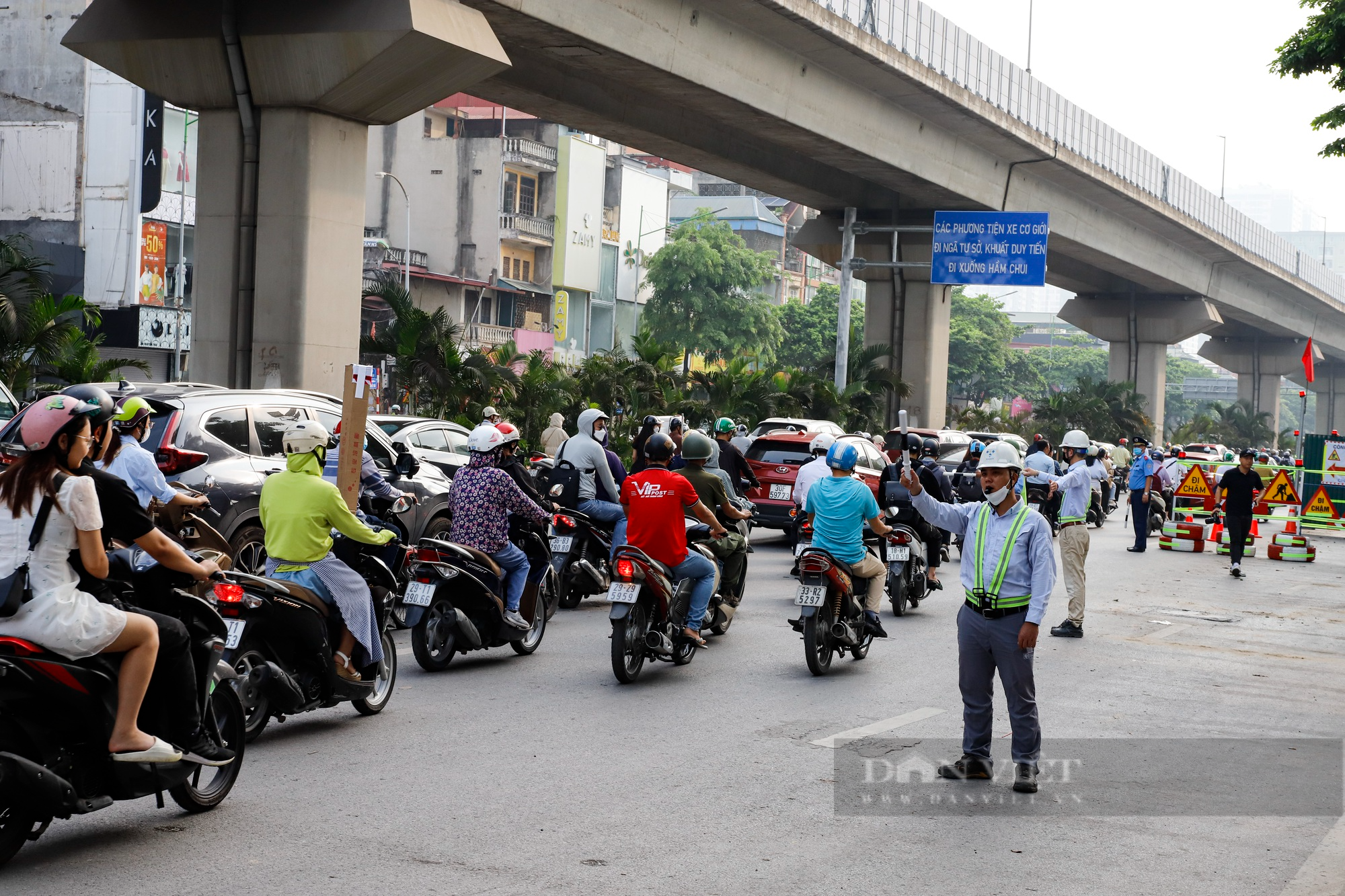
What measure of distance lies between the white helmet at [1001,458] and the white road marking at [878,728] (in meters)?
1.90

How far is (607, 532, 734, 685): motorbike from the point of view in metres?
9.42

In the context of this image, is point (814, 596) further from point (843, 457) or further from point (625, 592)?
point (625, 592)

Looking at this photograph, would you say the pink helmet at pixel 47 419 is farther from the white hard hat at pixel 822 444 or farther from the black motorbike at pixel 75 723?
the white hard hat at pixel 822 444

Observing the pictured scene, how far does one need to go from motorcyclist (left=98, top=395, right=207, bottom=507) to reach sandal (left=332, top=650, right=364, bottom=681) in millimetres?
1487

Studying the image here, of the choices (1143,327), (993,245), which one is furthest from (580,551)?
(1143,327)

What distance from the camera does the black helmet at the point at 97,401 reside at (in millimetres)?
5316

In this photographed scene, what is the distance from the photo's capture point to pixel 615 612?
941cm

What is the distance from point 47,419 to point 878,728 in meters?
5.13

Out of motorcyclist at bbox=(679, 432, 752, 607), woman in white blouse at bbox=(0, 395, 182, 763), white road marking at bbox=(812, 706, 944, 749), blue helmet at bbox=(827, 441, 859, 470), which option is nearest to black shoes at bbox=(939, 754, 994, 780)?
white road marking at bbox=(812, 706, 944, 749)

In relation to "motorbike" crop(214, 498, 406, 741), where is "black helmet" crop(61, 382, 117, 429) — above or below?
above

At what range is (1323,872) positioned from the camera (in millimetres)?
5895

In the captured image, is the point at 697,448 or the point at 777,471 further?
the point at 777,471

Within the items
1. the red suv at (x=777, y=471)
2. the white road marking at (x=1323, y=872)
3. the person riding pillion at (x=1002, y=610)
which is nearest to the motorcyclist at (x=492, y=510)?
the person riding pillion at (x=1002, y=610)

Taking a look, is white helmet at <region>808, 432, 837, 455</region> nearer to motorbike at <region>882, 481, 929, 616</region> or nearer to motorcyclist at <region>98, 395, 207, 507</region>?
motorbike at <region>882, 481, 929, 616</region>
